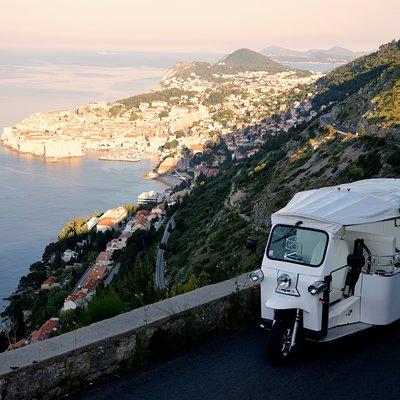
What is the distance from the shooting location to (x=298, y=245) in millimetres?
4383

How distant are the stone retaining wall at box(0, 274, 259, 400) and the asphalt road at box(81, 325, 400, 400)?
0.39 ft

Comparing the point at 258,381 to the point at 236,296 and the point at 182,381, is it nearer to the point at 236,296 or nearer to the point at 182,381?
the point at 182,381

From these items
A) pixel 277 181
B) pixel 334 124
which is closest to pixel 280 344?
pixel 277 181

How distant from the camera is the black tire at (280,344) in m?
4.12

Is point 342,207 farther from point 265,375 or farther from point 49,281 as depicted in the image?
point 49,281

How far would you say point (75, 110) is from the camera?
579ft

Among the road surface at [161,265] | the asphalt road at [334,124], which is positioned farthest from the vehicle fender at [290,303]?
the asphalt road at [334,124]

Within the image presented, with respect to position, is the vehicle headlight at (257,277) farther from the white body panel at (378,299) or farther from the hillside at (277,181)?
the hillside at (277,181)

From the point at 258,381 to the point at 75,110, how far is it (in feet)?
585

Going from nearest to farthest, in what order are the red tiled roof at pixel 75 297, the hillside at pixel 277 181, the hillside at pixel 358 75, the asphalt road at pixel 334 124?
the hillside at pixel 277 181 → the red tiled roof at pixel 75 297 → the asphalt road at pixel 334 124 → the hillside at pixel 358 75

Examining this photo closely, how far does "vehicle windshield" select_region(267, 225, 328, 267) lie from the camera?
4.30 metres

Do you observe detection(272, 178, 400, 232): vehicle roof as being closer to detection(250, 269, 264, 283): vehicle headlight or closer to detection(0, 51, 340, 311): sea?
detection(250, 269, 264, 283): vehicle headlight

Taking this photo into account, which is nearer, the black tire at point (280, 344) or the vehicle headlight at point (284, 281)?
the black tire at point (280, 344)

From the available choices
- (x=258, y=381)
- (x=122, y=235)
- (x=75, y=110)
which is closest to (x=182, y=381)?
(x=258, y=381)
